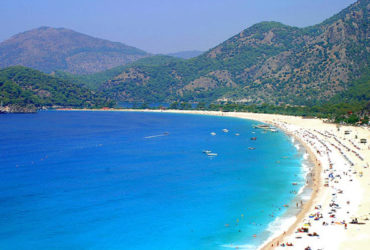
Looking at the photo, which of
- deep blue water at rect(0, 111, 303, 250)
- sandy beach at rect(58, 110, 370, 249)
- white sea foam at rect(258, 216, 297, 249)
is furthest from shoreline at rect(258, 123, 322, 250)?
deep blue water at rect(0, 111, 303, 250)

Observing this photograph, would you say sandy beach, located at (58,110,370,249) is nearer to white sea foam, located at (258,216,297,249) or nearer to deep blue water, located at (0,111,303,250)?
white sea foam, located at (258,216,297,249)

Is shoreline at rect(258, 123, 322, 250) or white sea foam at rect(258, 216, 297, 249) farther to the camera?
white sea foam at rect(258, 216, 297, 249)

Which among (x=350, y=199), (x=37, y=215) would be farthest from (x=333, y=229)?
(x=37, y=215)

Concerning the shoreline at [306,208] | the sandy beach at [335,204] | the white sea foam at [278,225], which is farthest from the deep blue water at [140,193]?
the sandy beach at [335,204]

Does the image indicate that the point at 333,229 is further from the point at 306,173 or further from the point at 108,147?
the point at 108,147

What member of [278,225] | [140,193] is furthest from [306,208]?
[140,193]

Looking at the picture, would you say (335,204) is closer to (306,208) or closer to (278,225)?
(306,208)
